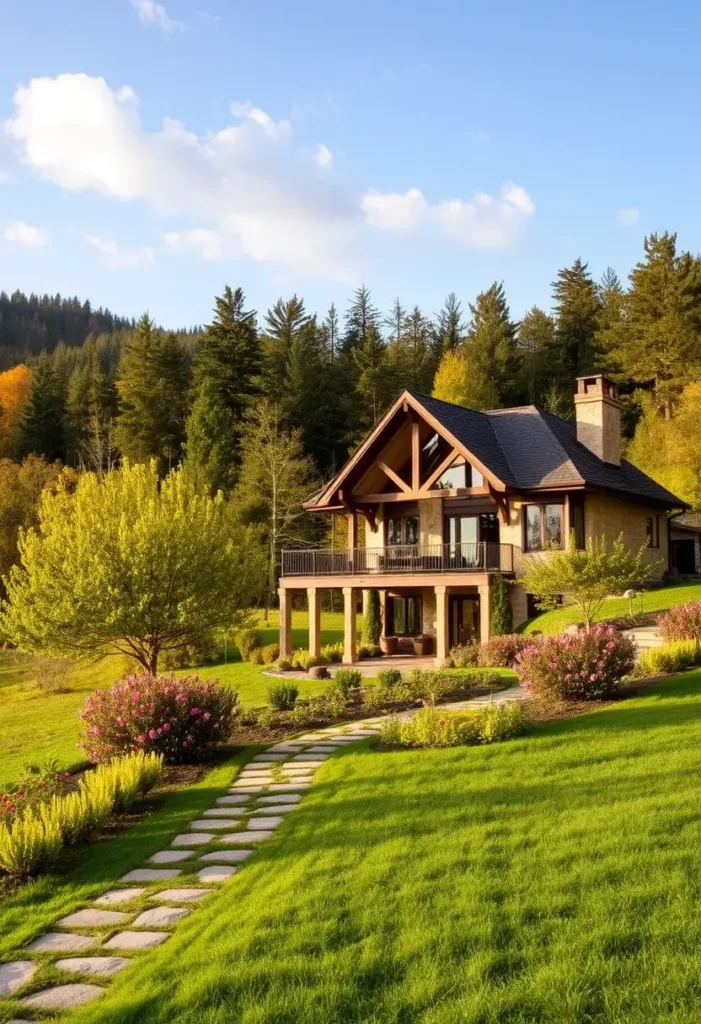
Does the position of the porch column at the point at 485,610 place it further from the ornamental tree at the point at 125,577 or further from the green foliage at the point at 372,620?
the ornamental tree at the point at 125,577

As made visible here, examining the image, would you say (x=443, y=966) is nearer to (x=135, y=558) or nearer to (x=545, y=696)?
(x=545, y=696)

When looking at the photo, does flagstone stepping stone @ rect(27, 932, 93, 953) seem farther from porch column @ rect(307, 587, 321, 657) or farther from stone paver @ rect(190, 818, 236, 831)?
porch column @ rect(307, 587, 321, 657)

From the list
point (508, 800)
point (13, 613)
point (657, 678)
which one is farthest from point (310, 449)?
point (508, 800)

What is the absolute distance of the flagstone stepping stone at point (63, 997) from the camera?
15.9 feet

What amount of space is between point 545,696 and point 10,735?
11.8 metres

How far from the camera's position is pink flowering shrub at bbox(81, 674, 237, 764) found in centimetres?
1097

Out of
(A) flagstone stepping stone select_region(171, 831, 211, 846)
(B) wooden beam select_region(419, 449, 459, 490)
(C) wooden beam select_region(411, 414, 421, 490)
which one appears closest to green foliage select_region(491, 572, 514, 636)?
(B) wooden beam select_region(419, 449, 459, 490)

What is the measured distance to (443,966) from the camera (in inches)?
181

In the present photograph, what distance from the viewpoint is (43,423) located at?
63.0 m

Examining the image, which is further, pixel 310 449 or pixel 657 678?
pixel 310 449

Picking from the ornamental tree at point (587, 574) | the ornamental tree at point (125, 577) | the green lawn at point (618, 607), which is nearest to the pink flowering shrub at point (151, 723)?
the ornamental tree at point (125, 577)

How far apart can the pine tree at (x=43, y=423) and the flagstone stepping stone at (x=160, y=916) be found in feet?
192

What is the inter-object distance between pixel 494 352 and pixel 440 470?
31.7 m

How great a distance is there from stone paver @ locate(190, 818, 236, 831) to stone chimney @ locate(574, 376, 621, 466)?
77.2 ft
